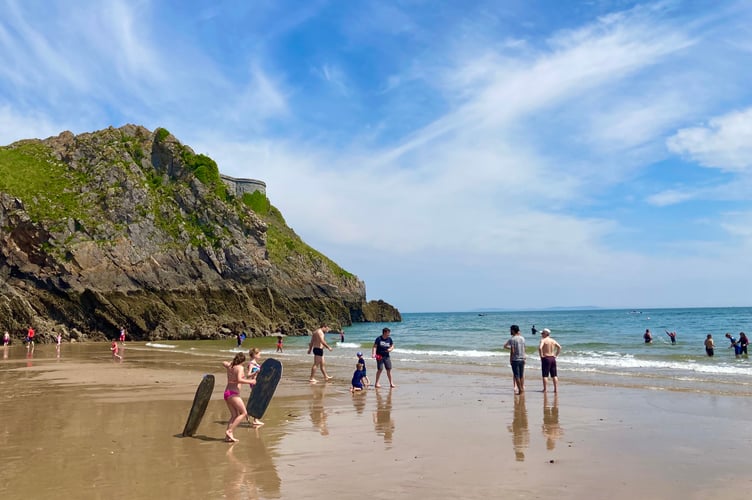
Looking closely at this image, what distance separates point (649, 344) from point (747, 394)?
2826cm

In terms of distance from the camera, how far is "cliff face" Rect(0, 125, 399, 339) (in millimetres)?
50719

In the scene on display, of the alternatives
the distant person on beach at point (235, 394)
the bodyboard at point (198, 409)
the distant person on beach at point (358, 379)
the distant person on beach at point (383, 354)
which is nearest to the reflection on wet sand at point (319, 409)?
the distant person on beach at point (358, 379)

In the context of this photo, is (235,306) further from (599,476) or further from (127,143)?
(599,476)

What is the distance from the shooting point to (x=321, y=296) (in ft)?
274

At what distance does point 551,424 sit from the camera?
401 inches

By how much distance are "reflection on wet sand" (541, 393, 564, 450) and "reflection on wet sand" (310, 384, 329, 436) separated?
11.9 feet

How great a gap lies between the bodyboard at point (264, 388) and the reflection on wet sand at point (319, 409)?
101cm

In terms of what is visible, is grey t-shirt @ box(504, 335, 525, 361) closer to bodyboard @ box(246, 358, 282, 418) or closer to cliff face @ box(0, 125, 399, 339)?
bodyboard @ box(246, 358, 282, 418)

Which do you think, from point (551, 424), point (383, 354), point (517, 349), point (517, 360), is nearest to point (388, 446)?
point (551, 424)

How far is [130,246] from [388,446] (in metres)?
53.6

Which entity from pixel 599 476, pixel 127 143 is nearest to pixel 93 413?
pixel 599 476

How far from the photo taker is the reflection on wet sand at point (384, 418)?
9461 mm

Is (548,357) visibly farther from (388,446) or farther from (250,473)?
(250,473)

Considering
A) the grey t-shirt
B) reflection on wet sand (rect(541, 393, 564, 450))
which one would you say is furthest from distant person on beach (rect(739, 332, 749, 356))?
reflection on wet sand (rect(541, 393, 564, 450))
